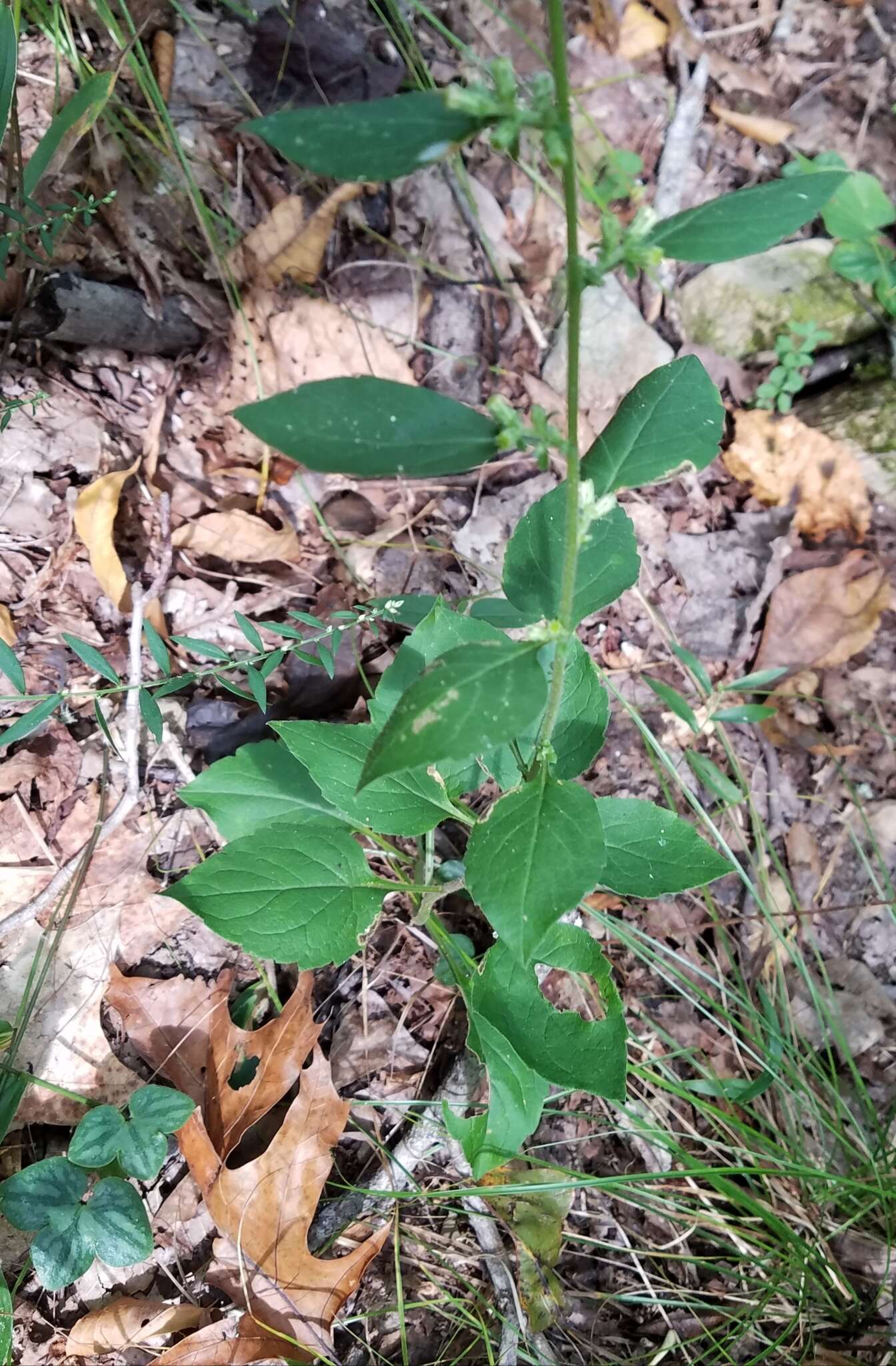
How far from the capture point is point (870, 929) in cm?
252

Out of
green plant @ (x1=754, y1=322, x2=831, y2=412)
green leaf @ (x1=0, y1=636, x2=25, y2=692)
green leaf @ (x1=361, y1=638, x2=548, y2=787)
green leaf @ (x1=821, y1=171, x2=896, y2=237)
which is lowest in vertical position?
green leaf @ (x1=0, y1=636, x2=25, y2=692)

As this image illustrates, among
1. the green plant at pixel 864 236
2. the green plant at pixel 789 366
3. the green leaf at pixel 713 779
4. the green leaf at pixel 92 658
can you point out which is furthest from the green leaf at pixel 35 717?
the green plant at pixel 864 236

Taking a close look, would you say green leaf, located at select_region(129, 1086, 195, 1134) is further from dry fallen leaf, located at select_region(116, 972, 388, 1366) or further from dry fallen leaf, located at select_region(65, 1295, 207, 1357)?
dry fallen leaf, located at select_region(65, 1295, 207, 1357)

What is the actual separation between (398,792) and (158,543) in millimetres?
1236

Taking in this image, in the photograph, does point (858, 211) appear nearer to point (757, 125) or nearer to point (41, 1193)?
point (757, 125)

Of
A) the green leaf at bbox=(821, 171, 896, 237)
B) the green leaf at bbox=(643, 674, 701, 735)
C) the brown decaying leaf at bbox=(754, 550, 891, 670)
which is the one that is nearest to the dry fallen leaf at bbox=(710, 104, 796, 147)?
the green leaf at bbox=(821, 171, 896, 237)

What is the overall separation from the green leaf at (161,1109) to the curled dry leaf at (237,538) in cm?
146

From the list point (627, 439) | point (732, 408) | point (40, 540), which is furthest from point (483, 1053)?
point (732, 408)

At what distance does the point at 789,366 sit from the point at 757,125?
1.37 m

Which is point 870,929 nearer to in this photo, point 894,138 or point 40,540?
point 40,540

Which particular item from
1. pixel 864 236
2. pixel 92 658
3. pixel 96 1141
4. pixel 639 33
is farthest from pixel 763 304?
pixel 96 1141

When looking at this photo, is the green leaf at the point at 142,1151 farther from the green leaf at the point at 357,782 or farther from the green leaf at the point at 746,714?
the green leaf at the point at 746,714

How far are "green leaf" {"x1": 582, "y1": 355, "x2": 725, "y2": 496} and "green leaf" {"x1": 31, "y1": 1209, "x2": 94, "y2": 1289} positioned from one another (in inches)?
67.5

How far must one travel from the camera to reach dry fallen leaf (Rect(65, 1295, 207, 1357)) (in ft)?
5.36
